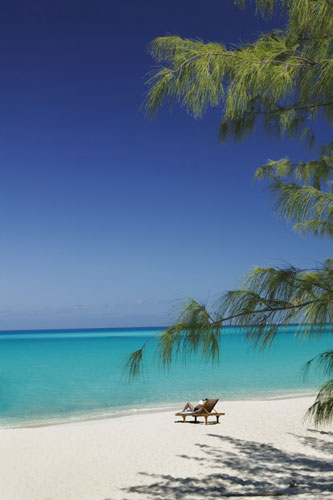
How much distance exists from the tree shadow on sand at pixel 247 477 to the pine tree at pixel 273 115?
3.62 meters

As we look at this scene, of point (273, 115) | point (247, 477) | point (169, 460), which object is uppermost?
point (273, 115)

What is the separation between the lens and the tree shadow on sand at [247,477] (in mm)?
6281

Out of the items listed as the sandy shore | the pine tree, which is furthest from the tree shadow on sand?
the pine tree

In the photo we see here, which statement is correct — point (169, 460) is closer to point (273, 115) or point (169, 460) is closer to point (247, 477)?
point (247, 477)

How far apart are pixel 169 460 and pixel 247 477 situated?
199 cm

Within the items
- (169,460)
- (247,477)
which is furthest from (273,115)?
(169,460)

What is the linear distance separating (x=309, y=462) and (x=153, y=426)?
4820mm

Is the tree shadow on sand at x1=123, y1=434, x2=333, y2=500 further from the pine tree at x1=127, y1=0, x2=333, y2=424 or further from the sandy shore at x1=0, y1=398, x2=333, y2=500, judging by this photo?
the pine tree at x1=127, y1=0, x2=333, y2=424

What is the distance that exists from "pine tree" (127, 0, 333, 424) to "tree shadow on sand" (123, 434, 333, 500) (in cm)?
362

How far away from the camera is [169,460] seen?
28.5ft

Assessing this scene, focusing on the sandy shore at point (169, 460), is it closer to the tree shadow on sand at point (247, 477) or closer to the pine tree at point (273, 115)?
the tree shadow on sand at point (247, 477)

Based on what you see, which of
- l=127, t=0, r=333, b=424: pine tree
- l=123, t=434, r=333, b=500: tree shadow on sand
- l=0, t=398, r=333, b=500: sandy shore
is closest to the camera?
l=127, t=0, r=333, b=424: pine tree

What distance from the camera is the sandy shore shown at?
22.4 feet

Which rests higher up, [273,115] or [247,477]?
[273,115]
